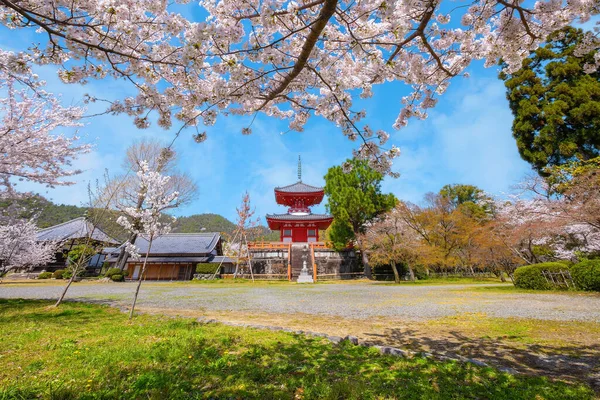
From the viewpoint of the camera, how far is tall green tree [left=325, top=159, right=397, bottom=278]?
21188 mm

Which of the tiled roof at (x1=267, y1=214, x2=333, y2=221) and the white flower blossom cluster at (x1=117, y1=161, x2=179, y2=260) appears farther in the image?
the tiled roof at (x1=267, y1=214, x2=333, y2=221)

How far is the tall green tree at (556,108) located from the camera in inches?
521

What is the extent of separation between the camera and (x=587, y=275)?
9.70 metres

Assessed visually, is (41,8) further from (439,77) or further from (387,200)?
(387,200)

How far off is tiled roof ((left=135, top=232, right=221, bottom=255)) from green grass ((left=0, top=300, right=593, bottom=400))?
77.9 ft

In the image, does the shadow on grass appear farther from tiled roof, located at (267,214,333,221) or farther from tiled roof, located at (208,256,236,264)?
tiled roof, located at (208,256,236,264)

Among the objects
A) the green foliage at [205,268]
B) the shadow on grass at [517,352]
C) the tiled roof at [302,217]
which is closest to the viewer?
the shadow on grass at [517,352]

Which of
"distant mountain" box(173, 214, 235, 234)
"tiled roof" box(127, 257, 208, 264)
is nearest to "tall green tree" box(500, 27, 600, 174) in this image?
"tiled roof" box(127, 257, 208, 264)

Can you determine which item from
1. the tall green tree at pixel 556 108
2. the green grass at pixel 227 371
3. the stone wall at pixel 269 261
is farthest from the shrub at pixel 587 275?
the stone wall at pixel 269 261

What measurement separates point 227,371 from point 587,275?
43.3 ft

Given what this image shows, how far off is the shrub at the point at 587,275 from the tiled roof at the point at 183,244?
25.5m

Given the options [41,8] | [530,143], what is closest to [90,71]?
[41,8]

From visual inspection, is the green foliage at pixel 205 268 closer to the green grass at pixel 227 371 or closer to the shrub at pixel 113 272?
the shrub at pixel 113 272

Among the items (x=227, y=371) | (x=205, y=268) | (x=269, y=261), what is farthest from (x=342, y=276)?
(x=227, y=371)
